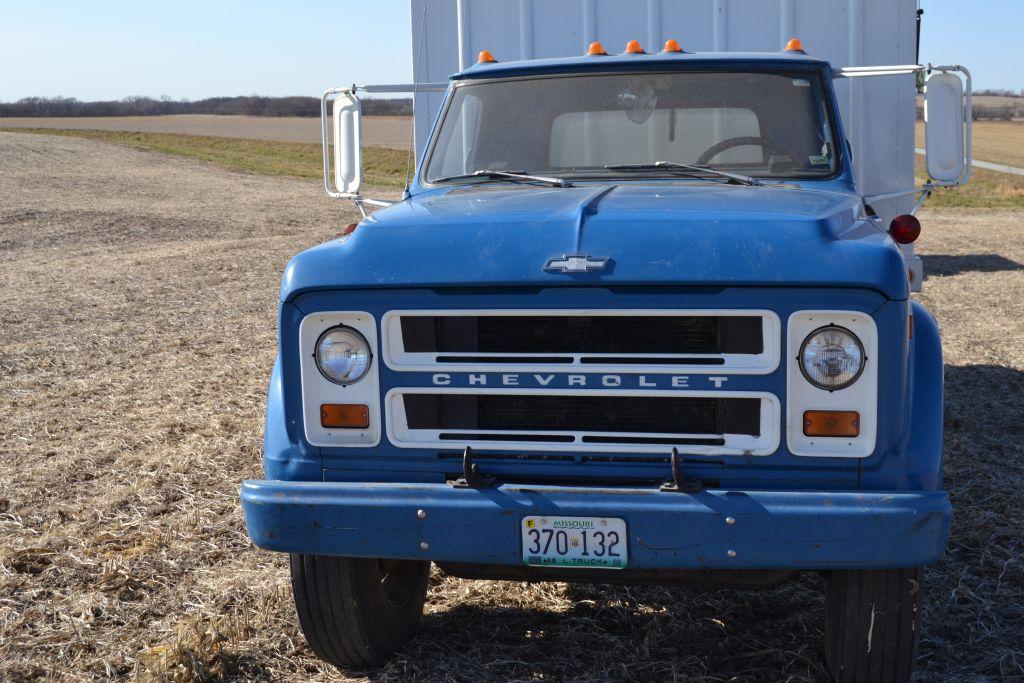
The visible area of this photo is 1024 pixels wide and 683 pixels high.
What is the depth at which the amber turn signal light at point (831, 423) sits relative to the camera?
322cm

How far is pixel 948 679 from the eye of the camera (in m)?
3.84

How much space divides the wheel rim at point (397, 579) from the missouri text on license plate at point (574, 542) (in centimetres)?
89

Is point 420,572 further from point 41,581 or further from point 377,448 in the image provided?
point 41,581

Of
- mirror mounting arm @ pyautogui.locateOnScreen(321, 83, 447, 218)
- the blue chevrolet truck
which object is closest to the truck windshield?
mirror mounting arm @ pyautogui.locateOnScreen(321, 83, 447, 218)

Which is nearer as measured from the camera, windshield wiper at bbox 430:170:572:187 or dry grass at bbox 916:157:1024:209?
windshield wiper at bbox 430:170:572:187

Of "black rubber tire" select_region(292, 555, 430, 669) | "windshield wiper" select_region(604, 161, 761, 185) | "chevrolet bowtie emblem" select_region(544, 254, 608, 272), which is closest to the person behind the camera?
"chevrolet bowtie emblem" select_region(544, 254, 608, 272)

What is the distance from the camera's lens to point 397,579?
4.18 meters

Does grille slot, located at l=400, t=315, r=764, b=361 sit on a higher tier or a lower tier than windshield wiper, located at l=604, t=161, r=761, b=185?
lower

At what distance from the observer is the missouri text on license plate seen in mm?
3256

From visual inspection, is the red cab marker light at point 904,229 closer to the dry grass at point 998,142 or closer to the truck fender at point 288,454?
the truck fender at point 288,454

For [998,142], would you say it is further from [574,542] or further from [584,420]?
[574,542]

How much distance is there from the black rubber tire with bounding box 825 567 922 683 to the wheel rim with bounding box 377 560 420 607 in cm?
152

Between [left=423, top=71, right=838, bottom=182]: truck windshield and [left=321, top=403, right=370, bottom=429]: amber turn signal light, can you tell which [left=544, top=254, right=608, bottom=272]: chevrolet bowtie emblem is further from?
[left=423, top=71, right=838, bottom=182]: truck windshield

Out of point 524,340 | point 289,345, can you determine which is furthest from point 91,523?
point 524,340
